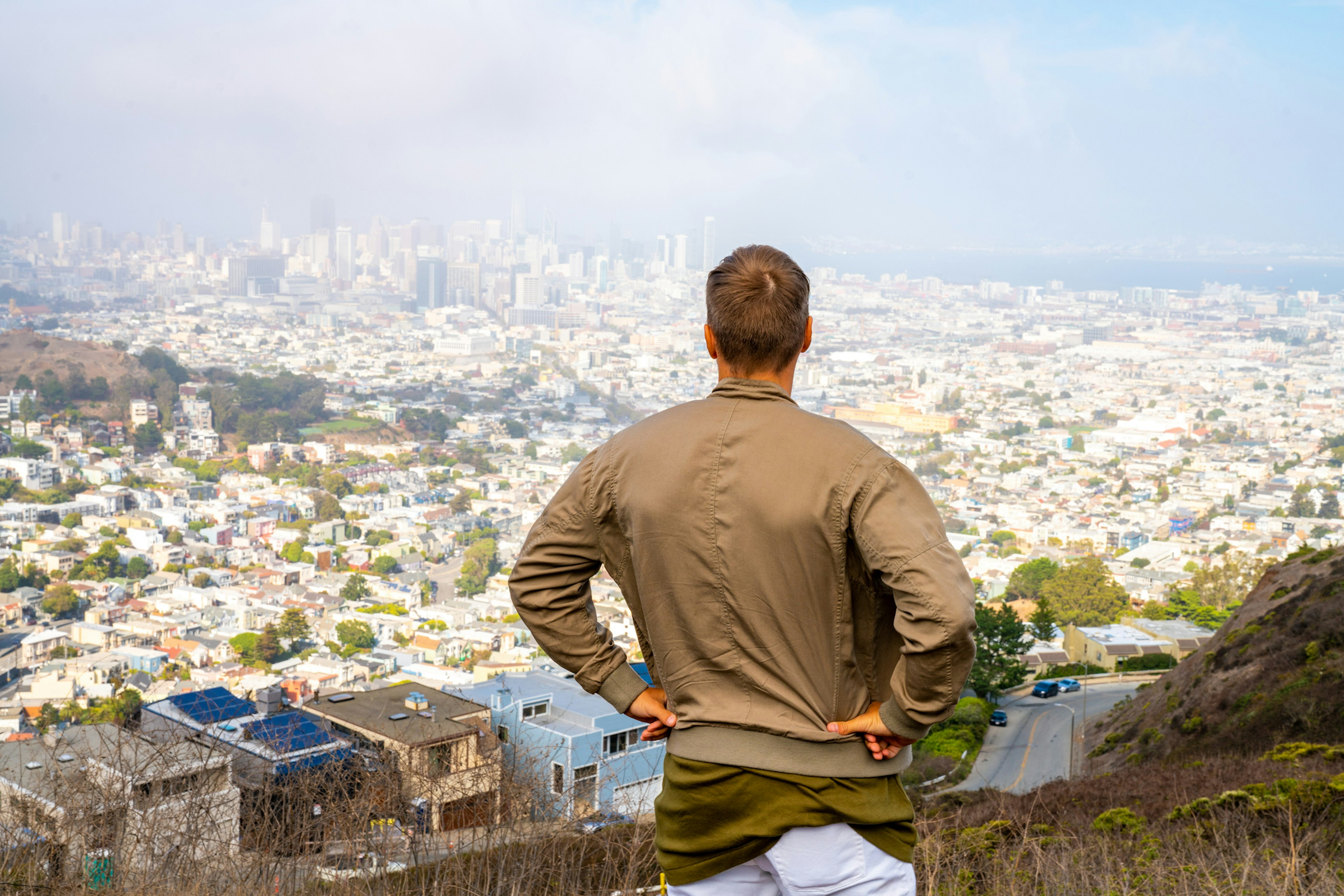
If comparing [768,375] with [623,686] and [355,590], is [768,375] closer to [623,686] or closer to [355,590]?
[623,686]

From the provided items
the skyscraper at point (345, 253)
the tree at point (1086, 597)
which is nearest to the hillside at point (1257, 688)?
the tree at point (1086, 597)

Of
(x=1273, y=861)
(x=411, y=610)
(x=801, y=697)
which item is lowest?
(x=411, y=610)

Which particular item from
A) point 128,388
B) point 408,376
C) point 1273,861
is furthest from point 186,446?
point 1273,861

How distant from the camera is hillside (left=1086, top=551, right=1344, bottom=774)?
5.27 m

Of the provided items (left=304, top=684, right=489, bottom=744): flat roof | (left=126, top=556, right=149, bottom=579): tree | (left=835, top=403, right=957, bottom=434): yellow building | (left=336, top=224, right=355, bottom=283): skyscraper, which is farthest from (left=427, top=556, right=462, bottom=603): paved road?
(left=336, top=224, right=355, bottom=283): skyscraper

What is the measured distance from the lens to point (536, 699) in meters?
7.93

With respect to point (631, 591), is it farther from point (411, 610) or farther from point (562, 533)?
point (411, 610)

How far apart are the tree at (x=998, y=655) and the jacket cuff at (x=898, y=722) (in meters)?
9.50

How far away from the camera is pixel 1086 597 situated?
18172 mm

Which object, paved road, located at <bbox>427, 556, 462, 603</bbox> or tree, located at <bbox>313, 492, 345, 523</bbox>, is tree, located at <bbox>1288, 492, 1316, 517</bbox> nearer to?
paved road, located at <bbox>427, 556, 462, 603</bbox>

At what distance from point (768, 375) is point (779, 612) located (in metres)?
0.17

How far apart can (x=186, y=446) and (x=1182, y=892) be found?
122 ft

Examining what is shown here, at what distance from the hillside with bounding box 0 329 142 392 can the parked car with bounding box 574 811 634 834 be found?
133 feet

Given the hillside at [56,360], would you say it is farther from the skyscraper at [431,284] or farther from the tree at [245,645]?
the skyscraper at [431,284]
